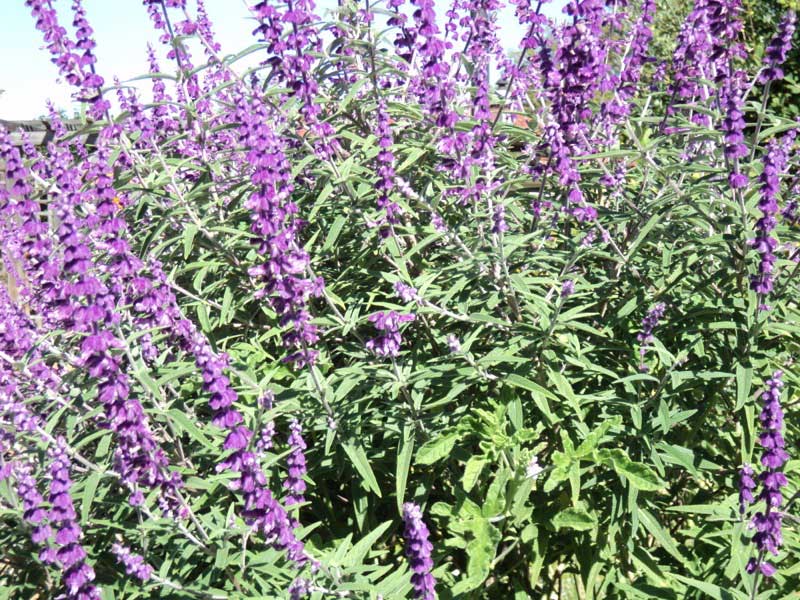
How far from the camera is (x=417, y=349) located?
475 cm

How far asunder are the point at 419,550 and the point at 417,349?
5.70ft

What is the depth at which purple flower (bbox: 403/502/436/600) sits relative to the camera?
300cm

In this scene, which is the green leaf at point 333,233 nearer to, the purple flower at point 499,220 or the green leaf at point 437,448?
the purple flower at point 499,220

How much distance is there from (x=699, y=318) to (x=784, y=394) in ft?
1.89

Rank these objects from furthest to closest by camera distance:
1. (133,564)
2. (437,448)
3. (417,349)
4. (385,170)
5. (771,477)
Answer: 1. (417,349)
2. (385,170)
3. (437,448)
4. (133,564)
5. (771,477)

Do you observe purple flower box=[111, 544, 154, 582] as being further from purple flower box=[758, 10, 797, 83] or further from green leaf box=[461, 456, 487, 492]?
purple flower box=[758, 10, 797, 83]

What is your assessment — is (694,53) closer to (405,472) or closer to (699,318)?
(699,318)

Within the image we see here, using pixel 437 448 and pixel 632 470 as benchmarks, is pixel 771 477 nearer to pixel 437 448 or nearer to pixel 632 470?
pixel 632 470

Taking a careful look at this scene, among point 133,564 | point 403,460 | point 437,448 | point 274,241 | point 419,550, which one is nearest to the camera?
point 419,550

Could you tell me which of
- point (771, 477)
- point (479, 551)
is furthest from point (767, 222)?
point (479, 551)

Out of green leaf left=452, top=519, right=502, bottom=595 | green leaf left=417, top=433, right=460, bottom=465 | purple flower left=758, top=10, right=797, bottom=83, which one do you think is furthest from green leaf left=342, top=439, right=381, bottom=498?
purple flower left=758, top=10, right=797, bottom=83

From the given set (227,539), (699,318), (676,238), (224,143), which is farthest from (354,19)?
(227,539)

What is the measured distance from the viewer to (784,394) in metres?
4.26

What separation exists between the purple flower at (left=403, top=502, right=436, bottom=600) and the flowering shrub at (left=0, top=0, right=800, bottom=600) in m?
0.02
